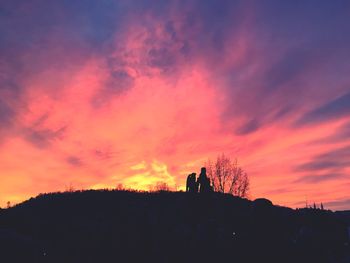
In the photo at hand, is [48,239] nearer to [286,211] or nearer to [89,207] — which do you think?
[89,207]

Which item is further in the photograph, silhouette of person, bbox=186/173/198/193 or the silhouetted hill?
silhouette of person, bbox=186/173/198/193

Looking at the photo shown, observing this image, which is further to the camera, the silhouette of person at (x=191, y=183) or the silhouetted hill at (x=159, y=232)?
the silhouette of person at (x=191, y=183)

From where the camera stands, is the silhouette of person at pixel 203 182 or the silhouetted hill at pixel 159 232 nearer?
the silhouetted hill at pixel 159 232

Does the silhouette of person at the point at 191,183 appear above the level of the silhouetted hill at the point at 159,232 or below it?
above

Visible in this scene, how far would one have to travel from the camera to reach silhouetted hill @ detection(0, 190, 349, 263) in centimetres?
3353

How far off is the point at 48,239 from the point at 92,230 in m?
4.22

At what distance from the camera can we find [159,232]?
3809cm

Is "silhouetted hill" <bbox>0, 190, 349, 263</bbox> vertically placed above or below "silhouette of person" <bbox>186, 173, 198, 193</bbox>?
below

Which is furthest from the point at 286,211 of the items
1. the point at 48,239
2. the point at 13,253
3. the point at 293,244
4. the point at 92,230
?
the point at 13,253

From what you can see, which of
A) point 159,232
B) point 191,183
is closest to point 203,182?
point 191,183

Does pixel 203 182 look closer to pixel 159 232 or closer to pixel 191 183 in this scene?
pixel 191 183

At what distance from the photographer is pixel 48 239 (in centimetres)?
3562

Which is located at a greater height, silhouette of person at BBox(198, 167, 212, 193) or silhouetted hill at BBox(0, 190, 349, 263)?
silhouette of person at BBox(198, 167, 212, 193)

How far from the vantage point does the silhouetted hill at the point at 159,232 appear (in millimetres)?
33531
